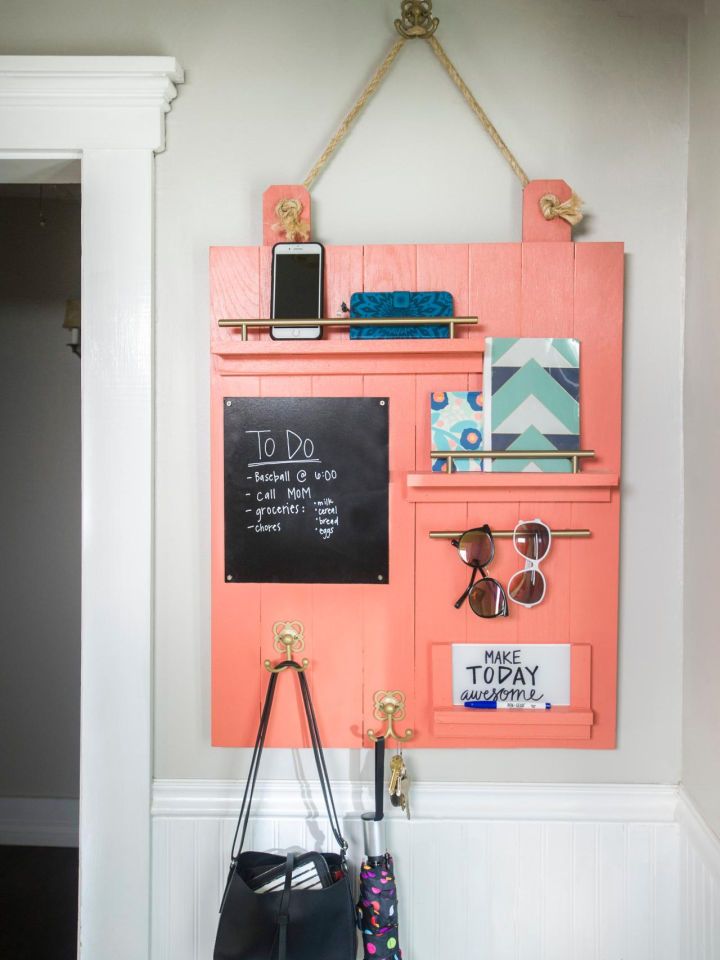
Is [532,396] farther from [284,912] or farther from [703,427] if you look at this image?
[284,912]

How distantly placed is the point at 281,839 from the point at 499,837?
16.5 inches

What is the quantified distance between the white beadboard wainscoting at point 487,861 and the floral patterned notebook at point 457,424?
2.05 feet

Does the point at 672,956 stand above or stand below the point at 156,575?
below

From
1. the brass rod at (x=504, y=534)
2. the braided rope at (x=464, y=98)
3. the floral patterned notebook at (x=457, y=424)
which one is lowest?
the brass rod at (x=504, y=534)

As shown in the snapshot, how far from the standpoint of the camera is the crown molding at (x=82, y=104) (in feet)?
4.59

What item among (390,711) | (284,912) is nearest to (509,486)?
(390,711)

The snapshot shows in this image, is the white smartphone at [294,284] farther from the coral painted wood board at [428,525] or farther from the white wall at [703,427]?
the white wall at [703,427]

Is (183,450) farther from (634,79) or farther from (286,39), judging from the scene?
(634,79)

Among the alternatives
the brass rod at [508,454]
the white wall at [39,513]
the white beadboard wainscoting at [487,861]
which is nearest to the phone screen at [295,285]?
the brass rod at [508,454]

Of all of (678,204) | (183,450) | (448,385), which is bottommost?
(183,450)

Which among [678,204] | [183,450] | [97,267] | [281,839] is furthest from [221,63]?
[281,839]

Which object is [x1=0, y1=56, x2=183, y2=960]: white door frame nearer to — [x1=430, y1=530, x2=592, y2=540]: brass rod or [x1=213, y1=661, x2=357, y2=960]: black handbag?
[x1=213, y1=661, x2=357, y2=960]: black handbag

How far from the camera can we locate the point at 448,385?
1417 millimetres

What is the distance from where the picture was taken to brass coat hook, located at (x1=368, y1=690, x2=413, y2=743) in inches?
55.7
